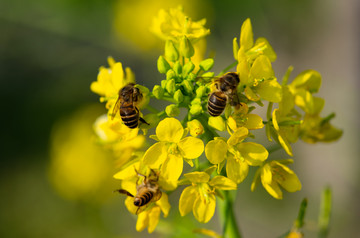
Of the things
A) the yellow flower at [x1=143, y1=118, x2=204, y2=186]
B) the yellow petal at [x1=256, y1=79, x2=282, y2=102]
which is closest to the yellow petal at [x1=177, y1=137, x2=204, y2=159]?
the yellow flower at [x1=143, y1=118, x2=204, y2=186]

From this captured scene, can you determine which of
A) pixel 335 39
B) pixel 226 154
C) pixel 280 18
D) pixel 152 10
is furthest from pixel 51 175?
pixel 335 39

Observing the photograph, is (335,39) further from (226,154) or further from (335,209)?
(226,154)

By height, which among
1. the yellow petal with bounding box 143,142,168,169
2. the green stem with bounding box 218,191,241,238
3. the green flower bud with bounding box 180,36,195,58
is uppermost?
the green flower bud with bounding box 180,36,195,58

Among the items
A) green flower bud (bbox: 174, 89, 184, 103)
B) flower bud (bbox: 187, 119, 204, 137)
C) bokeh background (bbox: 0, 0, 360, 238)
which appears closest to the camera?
flower bud (bbox: 187, 119, 204, 137)

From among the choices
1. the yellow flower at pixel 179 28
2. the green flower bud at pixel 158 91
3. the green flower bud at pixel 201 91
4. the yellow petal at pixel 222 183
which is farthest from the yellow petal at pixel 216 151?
the yellow flower at pixel 179 28

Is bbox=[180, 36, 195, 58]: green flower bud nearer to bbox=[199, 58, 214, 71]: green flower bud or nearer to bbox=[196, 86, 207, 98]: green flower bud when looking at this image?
bbox=[199, 58, 214, 71]: green flower bud

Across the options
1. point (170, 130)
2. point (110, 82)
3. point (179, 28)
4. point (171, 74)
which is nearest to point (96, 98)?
point (110, 82)
